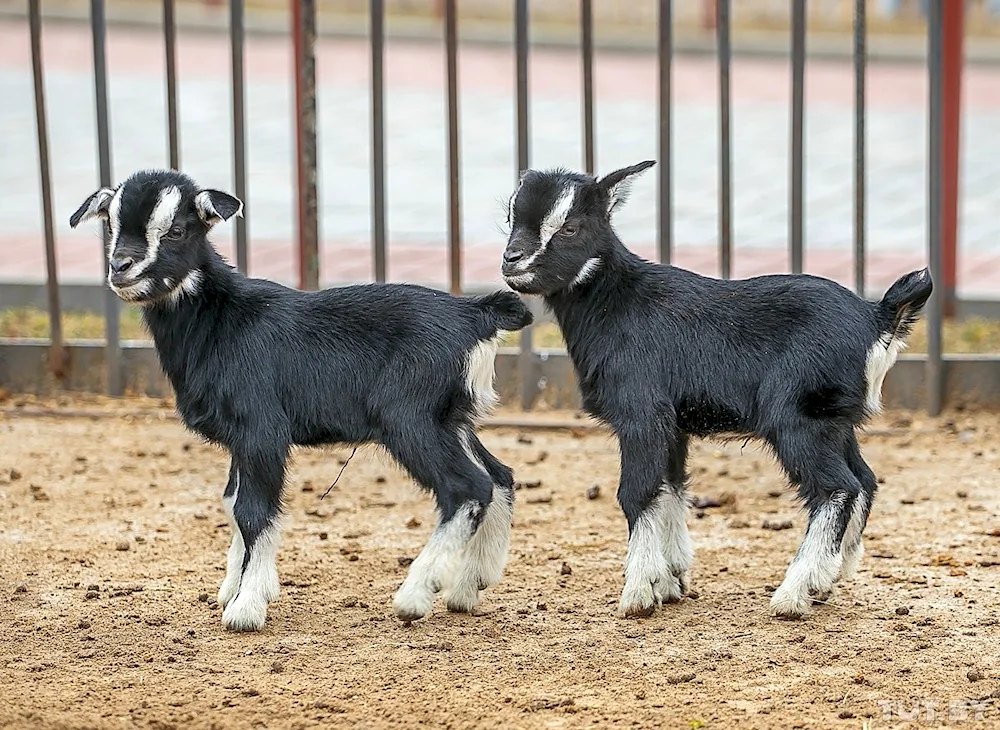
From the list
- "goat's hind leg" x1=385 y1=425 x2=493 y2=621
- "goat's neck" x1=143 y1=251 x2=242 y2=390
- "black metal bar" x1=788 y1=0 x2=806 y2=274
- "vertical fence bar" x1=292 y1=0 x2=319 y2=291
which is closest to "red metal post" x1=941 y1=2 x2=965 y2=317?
"black metal bar" x1=788 y1=0 x2=806 y2=274

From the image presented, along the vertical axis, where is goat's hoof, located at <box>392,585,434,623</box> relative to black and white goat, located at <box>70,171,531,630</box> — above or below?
below

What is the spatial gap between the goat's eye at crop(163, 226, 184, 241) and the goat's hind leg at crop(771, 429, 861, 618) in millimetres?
2318

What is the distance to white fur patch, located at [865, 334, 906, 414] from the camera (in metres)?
5.85

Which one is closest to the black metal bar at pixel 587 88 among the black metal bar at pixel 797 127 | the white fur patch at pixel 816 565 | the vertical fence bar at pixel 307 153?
the black metal bar at pixel 797 127

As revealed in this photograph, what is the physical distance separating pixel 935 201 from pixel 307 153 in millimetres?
3601

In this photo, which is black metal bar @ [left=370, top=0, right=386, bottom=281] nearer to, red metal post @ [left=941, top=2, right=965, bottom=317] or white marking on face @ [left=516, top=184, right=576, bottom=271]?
white marking on face @ [left=516, top=184, right=576, bottom=271]

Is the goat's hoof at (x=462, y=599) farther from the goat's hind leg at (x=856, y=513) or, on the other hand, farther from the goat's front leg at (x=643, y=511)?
the goat's hind leg at (x=856, y=513)

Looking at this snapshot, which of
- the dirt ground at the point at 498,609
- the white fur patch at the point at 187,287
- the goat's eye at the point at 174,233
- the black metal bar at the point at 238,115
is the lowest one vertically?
the dirt ground at the point at 498,609

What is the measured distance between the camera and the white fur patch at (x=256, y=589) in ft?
19.2

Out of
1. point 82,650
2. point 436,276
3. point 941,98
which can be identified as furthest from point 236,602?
point 436,276

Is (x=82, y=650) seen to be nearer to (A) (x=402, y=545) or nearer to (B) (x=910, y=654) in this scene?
(A) (x=402, y=545)

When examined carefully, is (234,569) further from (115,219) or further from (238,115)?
(238,115)

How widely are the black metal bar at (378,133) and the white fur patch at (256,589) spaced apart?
3.46 metres

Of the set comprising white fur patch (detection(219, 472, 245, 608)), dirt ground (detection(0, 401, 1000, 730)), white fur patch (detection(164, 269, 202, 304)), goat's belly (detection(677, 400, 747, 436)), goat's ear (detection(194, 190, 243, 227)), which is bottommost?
dirt ground (detection(0, 401, 1000, 730))
